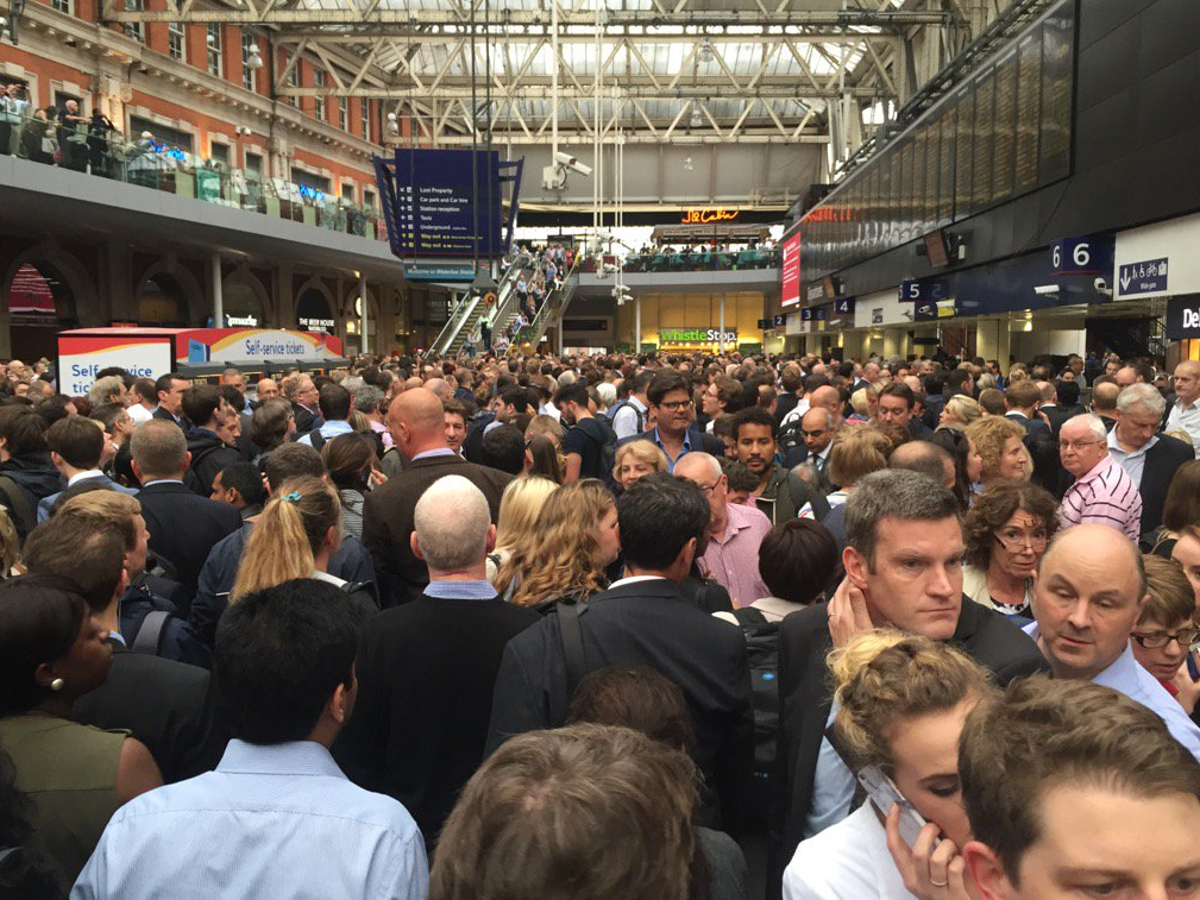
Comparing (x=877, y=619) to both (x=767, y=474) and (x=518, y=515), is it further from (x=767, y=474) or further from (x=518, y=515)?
(x=767, y=474)

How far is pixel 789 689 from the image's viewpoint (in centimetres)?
288

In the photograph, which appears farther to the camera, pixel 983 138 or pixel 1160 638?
pixel 983 138

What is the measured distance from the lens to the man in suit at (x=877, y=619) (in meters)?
2.50

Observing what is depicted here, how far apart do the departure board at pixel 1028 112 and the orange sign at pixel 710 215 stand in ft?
114

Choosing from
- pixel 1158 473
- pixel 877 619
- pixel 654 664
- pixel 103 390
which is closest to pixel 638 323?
pixel 103 390

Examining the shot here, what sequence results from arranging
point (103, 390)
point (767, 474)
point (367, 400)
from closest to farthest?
1. point (767, 474)
2. point (103, 390)
3. point (367, 400)

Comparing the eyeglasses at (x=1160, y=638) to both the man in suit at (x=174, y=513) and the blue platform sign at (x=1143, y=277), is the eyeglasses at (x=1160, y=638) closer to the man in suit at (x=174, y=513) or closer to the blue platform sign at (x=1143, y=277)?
the man in suit at (x=174, y=513)

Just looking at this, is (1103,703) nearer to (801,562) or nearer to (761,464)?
(801,562)

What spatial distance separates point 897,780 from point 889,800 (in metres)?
0.04

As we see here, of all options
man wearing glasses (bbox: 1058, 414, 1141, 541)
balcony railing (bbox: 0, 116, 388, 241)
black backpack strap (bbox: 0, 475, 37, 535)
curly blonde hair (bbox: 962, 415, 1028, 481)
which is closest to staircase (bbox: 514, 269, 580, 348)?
balcony railing (bbox: 0, 116, 388, 241)

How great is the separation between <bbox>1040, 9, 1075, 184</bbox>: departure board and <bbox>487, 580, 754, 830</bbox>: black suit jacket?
37.0 feet

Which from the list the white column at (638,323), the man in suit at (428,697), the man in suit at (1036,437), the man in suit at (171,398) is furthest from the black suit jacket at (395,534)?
the white column at (638,323)

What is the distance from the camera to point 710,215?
159ft

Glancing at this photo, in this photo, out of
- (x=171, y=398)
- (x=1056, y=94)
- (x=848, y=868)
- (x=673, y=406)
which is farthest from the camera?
(x=1056, y=94)
